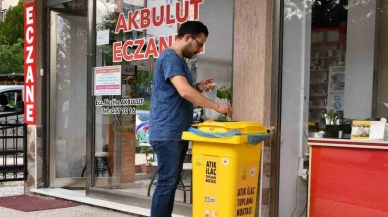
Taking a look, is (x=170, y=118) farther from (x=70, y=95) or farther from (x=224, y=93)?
(x=70, y=95)

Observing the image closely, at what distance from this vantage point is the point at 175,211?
5004 millimetres

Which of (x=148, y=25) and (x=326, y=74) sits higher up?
(x=148, y=25)

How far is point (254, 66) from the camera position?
4.19 metres

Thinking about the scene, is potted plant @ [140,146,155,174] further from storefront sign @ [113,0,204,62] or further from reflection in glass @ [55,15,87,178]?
reflection in glass @ [55,15,87,178]

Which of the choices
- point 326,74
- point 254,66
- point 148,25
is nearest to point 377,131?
point 326,74

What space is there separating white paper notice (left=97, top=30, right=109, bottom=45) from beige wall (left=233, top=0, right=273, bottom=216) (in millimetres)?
2229

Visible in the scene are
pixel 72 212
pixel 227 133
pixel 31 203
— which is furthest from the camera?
pixel 31 203

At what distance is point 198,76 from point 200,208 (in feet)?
5.81

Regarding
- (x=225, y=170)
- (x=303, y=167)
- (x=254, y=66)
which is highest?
(x=254, y=66)

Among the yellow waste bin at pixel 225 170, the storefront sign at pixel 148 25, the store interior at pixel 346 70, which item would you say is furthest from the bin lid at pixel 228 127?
the storefront sign at pixel 148 25

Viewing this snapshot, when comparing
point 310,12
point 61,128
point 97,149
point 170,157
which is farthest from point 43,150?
point 310,12

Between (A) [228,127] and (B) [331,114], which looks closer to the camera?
(A) [228,127]

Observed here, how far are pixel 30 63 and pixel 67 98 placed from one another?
28.9 inches

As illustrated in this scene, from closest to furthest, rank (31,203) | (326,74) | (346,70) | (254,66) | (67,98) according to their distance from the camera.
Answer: (254,66) → (326,74) → (346,70) → (31,203) → (67,98)
